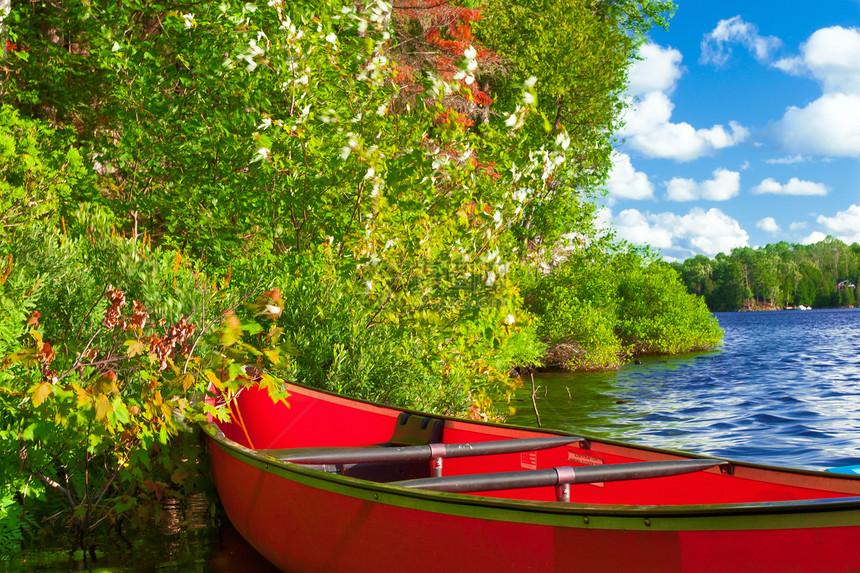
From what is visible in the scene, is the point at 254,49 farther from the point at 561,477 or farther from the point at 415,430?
the point at 561,477

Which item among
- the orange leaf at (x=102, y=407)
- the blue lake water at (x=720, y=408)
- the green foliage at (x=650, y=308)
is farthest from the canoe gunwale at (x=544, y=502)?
the green foliage at (x=650, y=308)

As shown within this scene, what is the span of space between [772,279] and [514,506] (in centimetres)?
15155

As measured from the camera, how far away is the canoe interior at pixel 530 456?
4273mm

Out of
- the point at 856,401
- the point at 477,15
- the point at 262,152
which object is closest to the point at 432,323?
the point at 262,152

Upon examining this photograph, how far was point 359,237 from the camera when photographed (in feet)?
31.5

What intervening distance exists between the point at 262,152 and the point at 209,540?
4.81 meters

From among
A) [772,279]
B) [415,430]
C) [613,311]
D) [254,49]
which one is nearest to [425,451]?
[415,430]

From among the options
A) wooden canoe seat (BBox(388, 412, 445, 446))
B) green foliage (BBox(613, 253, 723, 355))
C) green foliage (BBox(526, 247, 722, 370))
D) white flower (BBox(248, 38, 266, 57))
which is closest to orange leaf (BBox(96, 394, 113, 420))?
wooden canoe seat (BBox(388, 412, 445, 446))

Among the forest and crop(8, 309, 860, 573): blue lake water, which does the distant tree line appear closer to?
crop(8, 309, 860, 573): blue lake water

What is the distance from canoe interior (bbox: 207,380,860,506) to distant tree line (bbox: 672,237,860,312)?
137872 millimetres

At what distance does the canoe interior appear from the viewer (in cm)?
427

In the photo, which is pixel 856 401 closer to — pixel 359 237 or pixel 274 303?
pixel 359 237

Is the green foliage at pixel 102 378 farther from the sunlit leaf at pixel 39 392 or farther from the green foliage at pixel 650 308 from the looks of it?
the green foliage at pixel 650 308

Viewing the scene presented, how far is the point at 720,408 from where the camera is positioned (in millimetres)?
15992
